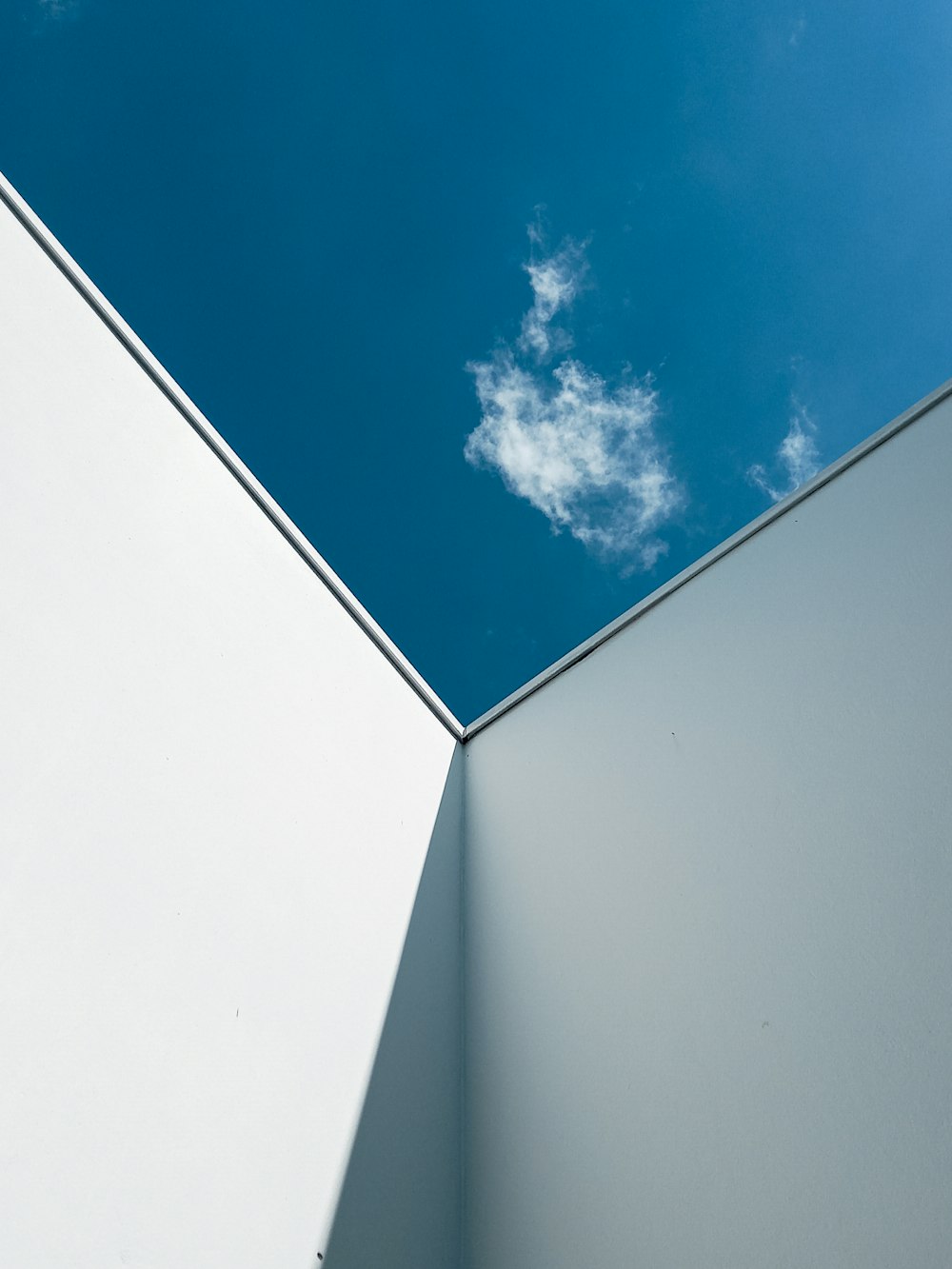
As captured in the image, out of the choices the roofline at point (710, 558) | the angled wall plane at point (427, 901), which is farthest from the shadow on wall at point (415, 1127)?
the roofline at point (710, 558)

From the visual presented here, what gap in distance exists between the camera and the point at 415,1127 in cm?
132

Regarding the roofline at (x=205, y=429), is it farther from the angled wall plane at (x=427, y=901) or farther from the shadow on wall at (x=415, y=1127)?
the shadow on wall at (x=415, y=1127)

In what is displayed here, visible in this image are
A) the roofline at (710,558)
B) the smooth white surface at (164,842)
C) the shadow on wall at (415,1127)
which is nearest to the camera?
the smooth white surface at (164,842)

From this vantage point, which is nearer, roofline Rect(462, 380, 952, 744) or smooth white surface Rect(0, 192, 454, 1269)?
smooth white surface Rect(0, 192, 454, 1269)

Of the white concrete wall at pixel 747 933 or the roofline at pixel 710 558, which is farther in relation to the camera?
the roofline at pixel 710 558

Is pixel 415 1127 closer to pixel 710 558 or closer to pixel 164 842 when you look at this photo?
pixel 164 842

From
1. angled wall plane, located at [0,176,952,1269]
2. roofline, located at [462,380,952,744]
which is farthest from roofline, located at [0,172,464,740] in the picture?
roofline, located at [462,380,952,744]

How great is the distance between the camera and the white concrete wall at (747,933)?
920 millimetres

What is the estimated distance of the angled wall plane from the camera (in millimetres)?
928

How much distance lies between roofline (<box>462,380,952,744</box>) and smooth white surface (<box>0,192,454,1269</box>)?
0.43 m

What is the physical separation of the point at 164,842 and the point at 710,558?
1.28 m

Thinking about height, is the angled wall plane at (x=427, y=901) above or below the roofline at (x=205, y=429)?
below

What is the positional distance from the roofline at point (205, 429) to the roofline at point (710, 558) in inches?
8.9

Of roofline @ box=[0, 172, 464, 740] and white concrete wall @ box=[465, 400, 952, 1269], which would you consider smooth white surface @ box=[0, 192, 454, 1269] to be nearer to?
roofline @ box=[0, 172, 464, 740]
